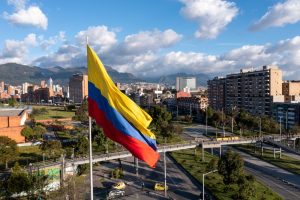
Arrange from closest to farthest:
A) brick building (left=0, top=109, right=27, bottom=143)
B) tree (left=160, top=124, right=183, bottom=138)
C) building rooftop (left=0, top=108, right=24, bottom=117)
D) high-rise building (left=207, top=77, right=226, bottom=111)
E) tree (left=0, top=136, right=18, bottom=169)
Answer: tree (left=0, top=136, right=18, bottom=169), brick building (left=0, top=109, right=27, bottom=143), tree (left=160, top=124, right=183, bottom=138), building rooftop (left=0, top=108, right=24, bottom=117), high-rise building (left=207, top=77, right=226, bottom=111)

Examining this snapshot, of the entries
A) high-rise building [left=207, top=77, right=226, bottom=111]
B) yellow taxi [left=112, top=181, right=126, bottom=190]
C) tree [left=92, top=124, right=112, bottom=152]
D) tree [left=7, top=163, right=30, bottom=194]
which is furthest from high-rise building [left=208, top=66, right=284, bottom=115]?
tree [left=7, top=163, right=30, bottom=194]

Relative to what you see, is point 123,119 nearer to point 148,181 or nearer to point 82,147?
point 148,181

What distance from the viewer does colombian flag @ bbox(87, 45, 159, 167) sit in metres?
15.3

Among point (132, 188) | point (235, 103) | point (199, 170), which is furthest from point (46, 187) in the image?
point (235, 103)

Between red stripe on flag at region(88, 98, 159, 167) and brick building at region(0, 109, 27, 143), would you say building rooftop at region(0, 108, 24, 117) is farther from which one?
red stripe on flag at region(88, 98, 159, 167)

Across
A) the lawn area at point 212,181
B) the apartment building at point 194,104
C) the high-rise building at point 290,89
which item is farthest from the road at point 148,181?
the apartment building at point 194,104

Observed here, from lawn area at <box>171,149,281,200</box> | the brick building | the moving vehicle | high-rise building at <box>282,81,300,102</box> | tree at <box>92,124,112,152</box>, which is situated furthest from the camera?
high-rise building at <box>282,81,300,102</box>

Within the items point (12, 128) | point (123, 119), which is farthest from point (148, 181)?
point (123, 119)

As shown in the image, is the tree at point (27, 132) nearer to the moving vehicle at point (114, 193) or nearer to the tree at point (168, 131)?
the tree at point (168, 131)

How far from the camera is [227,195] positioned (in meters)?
46.4

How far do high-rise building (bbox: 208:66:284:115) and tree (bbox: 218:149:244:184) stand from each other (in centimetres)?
7674

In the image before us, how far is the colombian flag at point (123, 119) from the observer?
1529cm

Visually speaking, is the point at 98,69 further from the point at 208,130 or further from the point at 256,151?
the point at 208,130

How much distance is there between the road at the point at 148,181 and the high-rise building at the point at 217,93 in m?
86.5
